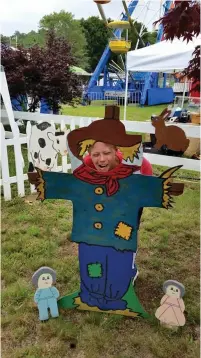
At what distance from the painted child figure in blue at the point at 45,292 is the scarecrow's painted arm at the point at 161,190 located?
2.44 ft

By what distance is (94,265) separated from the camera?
2139 mm

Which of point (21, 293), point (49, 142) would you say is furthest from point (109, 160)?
point (49, 142)

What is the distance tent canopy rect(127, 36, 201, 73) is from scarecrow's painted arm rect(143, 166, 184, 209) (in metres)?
5.13

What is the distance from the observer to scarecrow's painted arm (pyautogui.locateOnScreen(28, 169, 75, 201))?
2084 millimetres

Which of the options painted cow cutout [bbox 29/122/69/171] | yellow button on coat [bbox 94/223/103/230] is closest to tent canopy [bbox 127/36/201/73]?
painted cow cutout [bbox 29/122/69/171]

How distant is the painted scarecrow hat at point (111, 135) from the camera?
74.5 inches

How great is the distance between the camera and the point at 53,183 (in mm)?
2104

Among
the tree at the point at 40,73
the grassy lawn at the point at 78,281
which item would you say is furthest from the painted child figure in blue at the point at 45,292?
the tree at the point at 40,73

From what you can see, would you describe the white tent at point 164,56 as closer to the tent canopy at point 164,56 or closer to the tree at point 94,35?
the tent canopy at point 164,56

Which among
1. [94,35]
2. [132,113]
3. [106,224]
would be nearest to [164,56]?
[106,224]

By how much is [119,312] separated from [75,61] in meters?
6.93

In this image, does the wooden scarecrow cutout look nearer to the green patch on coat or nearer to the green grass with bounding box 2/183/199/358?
the green patch on coat

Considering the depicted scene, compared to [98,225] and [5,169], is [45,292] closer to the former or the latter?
[98,225]

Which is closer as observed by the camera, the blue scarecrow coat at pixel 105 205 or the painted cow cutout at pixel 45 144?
the blue scarecrow coat at pixel 105 205
